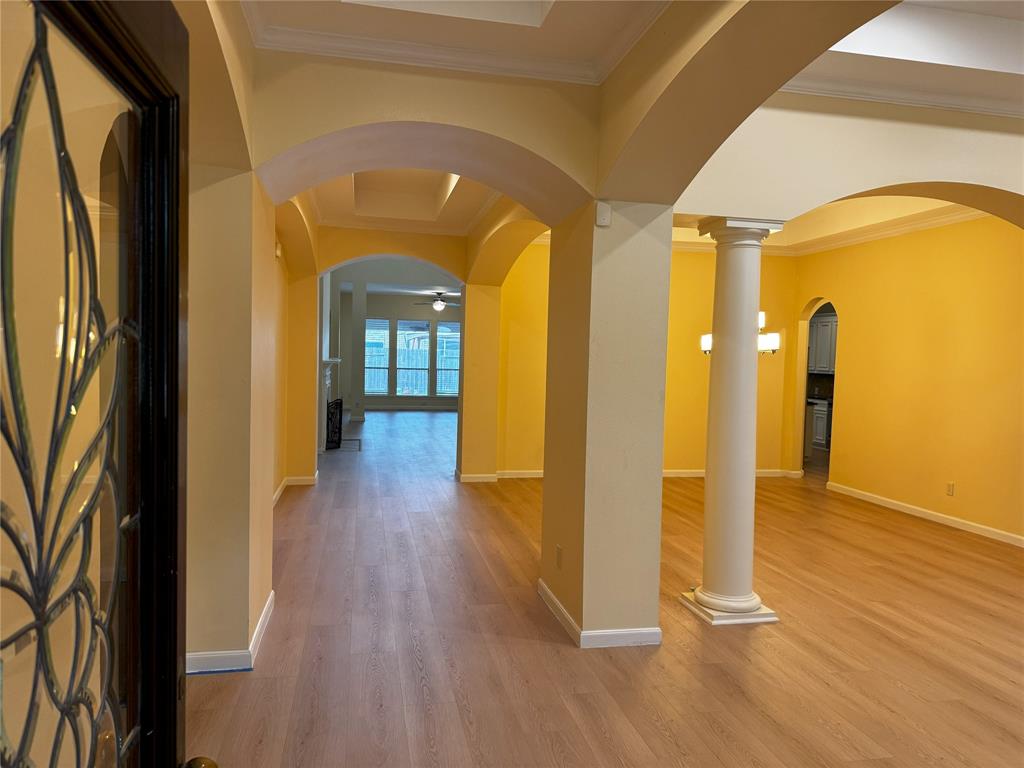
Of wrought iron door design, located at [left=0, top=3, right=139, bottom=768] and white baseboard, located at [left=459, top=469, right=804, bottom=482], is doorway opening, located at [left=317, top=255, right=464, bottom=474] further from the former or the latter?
wrought iron door design, located at [left=0, top=3, right=139, bottom=768]

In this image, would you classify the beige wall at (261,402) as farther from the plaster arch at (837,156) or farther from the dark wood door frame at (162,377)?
the plaster arch at (837,156)

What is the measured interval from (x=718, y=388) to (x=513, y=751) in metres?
2.29

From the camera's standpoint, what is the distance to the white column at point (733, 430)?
377 centimetres

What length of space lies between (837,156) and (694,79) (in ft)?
5.55

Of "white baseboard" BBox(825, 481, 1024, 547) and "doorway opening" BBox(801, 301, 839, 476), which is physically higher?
"doorway opening" BBox(801, 301, 839, 476)

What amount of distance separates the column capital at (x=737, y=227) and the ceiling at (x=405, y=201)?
2.41 meters

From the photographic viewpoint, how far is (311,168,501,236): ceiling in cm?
586

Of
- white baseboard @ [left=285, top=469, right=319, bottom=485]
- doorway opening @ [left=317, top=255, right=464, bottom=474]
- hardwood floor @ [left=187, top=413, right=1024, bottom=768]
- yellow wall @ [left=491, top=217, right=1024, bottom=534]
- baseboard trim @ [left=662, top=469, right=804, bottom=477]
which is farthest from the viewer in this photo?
doorway opening @ [left=317, top=255, right=464, bottom=474]

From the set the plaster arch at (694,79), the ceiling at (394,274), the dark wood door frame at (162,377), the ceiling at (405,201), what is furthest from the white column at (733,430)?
the ceiling at (394,274)

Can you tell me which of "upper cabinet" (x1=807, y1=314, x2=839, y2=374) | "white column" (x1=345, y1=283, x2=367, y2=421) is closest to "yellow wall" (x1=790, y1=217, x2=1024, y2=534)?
"upper cabinet" (x1=807, y1=314, x2=839, y2=374)

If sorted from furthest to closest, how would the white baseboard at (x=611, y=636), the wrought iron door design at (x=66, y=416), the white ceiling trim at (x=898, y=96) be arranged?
the white ceiling trim at (x=898, y=96)
the white baseboard at (x=611, y=636)
the wrought iron door design at (x=66, y=416)

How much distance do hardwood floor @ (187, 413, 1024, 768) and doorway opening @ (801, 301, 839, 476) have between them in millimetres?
4154

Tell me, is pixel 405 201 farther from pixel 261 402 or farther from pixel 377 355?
pixel 377 355

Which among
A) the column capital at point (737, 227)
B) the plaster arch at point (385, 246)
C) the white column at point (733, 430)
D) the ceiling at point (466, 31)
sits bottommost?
the white column at point (733, 430)
